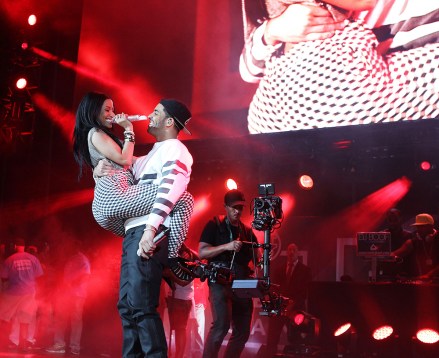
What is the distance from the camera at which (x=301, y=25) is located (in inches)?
336

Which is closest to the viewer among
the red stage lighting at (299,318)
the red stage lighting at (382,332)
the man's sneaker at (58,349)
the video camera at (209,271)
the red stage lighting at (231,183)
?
the video camera at (209,271)

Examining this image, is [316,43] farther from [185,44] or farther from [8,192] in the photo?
[8,192]

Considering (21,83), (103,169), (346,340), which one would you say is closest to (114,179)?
(103,169)

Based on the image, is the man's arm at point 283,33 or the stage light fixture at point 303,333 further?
the man's arm at point 283,33

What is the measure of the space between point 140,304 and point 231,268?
1941 millimetres

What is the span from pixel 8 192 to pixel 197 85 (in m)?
4.37

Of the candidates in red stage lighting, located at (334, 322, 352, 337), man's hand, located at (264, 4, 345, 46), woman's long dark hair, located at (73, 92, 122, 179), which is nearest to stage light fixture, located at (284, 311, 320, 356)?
red stage lighting, located at (334, 322, 352, 337)

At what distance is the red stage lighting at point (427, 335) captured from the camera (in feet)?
20.6

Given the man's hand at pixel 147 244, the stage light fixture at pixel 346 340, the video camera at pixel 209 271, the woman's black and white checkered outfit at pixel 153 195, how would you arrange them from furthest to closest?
the stage light fixture at pixel 346 340
the video camera at pixel 209 271
the woman's black and white checkered outfit at pixel 153 195
the man's hand at pixel 147 244

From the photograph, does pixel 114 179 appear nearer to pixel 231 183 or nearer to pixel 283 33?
pixel 283 33

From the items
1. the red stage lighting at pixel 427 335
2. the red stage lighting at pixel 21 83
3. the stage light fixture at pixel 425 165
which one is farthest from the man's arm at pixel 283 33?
the red stage lighting at pixel 21 83

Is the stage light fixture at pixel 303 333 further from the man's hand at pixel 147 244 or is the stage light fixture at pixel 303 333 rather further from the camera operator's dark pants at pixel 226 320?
the man's hand at pixel 147 244

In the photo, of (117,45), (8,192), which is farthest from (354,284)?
(8,192)

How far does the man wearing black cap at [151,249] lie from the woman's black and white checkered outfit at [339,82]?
16.0ft
